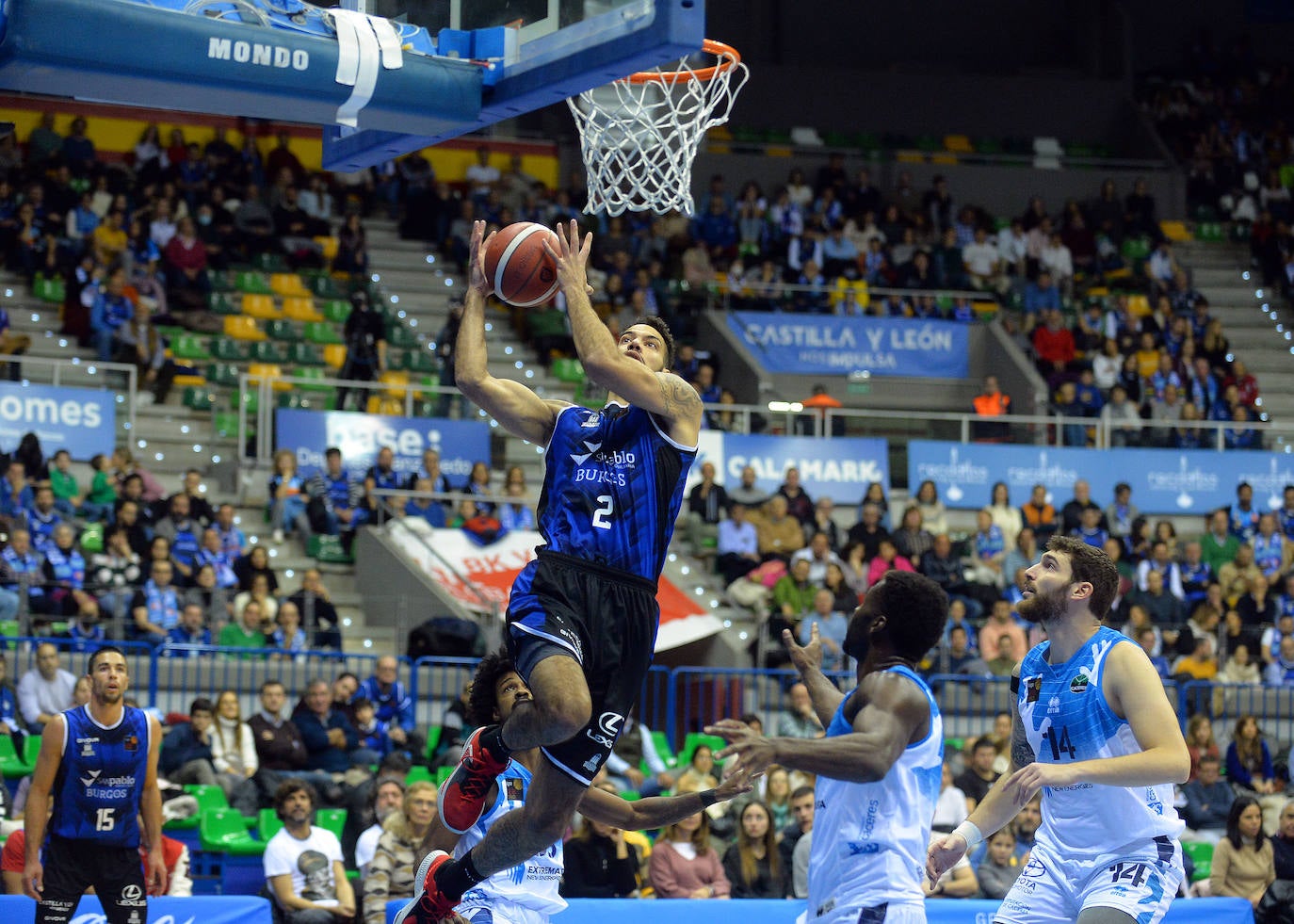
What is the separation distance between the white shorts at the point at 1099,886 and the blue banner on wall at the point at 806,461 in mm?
13034

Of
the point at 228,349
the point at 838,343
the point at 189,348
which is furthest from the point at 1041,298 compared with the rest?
the point at 189,348

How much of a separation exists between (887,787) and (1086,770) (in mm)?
703

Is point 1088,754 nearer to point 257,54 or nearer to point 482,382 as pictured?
point 482,382

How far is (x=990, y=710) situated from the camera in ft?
54.8

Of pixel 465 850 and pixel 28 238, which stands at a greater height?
pixel 28 238

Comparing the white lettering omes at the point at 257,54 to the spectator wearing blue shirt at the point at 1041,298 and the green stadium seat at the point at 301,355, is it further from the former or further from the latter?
the spectator wearing blue shirt at the point at 1041,298

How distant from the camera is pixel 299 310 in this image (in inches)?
888

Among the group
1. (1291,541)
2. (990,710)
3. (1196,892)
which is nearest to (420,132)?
(1196,892)

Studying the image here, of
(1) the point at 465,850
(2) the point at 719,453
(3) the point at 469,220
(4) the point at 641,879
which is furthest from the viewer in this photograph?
(3) the point at 469,220

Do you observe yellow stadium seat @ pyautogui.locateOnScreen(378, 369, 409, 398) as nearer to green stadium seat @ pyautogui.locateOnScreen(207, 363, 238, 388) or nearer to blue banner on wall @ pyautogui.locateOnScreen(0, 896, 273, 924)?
green stadium seat @ pyautogui.locateOnScreen(207, 363, 238, 388)

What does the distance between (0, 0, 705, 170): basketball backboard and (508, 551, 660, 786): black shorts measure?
1968 millimetres

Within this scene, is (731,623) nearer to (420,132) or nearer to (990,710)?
(990,710)

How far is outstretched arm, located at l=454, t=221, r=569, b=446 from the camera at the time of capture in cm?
659

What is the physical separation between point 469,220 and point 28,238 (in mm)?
6079
